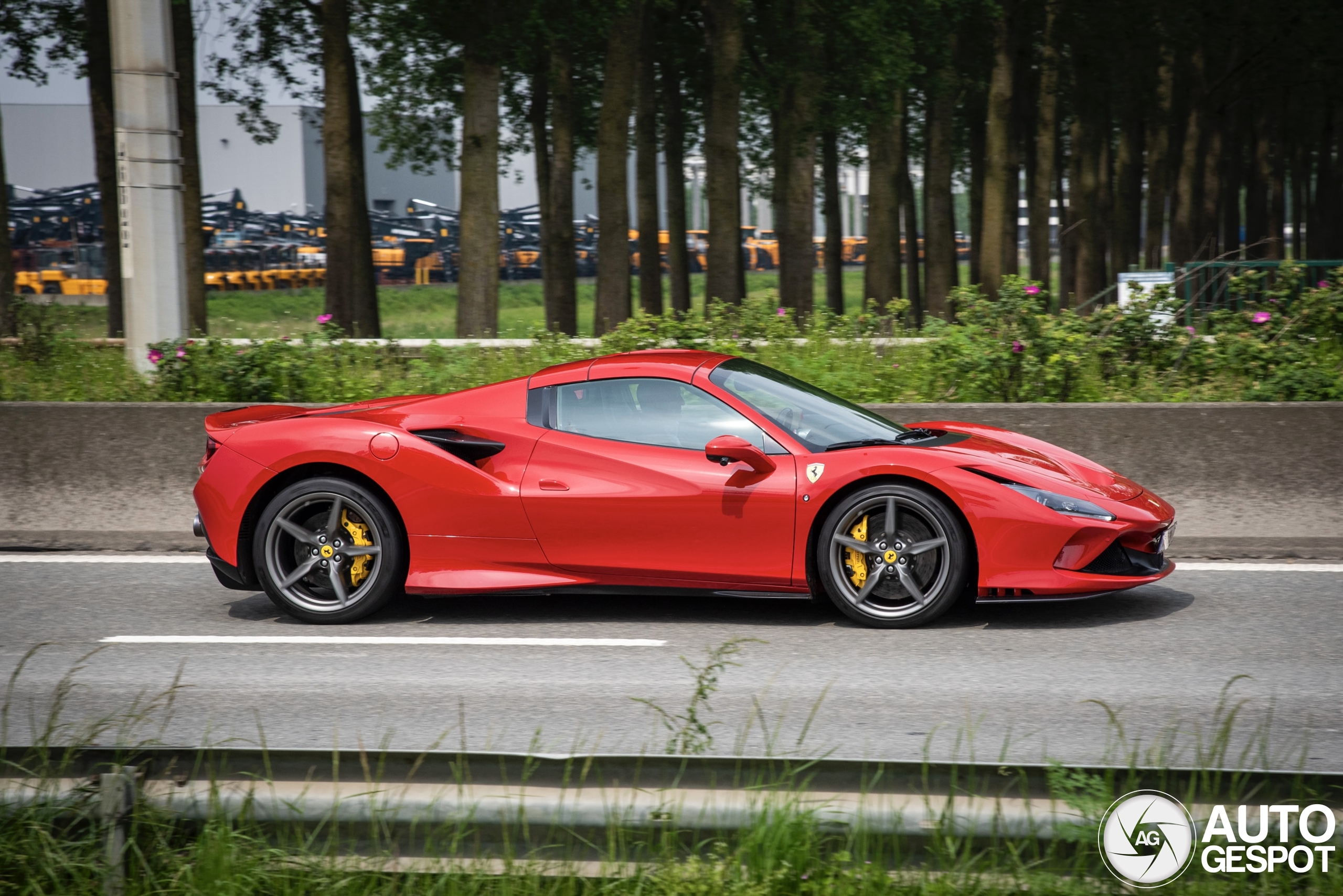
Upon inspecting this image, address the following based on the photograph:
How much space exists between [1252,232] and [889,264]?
1293cm

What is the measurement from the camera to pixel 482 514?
613 cm

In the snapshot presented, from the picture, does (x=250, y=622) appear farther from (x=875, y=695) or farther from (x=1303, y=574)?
(x=1303, y=574)

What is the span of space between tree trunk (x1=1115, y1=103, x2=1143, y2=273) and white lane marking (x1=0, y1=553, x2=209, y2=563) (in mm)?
29180

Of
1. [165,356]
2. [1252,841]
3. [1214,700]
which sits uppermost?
[165,356]

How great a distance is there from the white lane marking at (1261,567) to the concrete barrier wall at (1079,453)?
0.27 m

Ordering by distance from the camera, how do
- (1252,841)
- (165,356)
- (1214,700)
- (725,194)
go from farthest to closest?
(725,194) < (165,356) < (1214,700) < (1252,841)

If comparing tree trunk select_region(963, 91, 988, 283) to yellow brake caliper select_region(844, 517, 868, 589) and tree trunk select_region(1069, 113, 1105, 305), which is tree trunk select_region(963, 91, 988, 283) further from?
yellow brake caliper select_region(844, 517, 868, 589)

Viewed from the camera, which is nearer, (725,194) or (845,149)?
(725,194)

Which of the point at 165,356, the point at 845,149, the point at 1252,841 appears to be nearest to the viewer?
the point at 1252,841

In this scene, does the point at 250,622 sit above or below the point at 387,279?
below

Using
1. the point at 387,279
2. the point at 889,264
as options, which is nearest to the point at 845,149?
the point at 889,264

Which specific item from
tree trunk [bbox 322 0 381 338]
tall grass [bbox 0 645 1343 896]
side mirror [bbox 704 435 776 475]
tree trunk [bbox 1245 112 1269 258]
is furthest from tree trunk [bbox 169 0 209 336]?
tree trunk [bbox 1245 112 1269 258]

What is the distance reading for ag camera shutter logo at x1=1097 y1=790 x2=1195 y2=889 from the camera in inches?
101

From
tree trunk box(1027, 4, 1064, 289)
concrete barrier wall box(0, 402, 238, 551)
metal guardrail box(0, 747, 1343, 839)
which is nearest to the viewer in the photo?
metal guardrail box(0, 747, 1343, 839)
